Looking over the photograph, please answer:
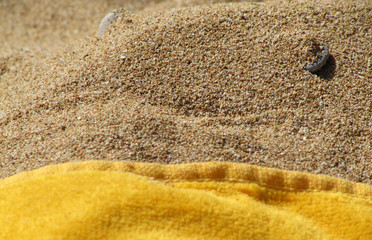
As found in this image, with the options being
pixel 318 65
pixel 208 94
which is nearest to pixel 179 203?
pixel 208 94

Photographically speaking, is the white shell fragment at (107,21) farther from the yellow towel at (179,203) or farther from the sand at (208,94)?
the yellow towel at (179,203)

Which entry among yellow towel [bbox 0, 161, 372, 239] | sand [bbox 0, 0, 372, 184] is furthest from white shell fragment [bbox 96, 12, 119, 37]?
yellow towel [bbox 0, 161, 372, 239]

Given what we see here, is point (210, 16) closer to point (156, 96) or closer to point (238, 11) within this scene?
point (238, 11)

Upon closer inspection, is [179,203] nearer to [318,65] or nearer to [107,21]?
[318,65]

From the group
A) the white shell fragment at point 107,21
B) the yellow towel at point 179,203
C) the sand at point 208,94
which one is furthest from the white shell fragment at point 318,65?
the white shell fragment at point 107,21

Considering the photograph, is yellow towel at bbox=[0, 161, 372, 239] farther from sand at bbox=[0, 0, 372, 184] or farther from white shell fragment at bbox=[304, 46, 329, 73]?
white shell fragment at bbox=[304, 46, 329, 73]

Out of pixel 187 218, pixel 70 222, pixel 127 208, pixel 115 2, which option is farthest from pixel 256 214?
pixel 115 2

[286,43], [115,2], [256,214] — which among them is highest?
[115,2]
